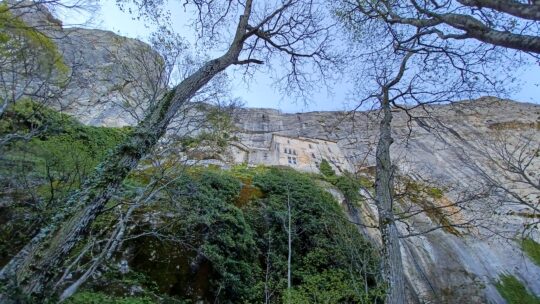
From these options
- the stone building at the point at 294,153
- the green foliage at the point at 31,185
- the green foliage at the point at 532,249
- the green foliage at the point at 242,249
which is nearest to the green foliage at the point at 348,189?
the green foliage at the point at 242,249

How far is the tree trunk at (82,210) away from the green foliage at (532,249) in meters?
16.5

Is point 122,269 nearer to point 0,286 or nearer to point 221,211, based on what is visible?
point 221,211

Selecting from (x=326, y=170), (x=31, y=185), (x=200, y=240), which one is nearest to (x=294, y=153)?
(x=326, y=170)

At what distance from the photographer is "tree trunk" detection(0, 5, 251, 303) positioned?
8.94 ft

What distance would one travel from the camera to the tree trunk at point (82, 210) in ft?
8.94

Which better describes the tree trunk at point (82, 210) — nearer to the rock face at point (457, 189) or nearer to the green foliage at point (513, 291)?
the rock face at point (457, 189)

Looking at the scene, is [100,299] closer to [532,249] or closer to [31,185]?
[31,185]

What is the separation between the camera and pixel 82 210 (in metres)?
3.34

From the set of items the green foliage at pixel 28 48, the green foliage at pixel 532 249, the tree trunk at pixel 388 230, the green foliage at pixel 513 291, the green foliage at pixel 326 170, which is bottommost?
the green foliage at pixel 513 291

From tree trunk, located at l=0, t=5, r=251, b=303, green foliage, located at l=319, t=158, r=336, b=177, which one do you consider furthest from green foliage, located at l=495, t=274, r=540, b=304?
tree trunk, located at l=0, t=5, r=251, b=303

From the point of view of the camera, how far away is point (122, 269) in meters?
6.97

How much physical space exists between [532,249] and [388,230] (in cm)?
1477

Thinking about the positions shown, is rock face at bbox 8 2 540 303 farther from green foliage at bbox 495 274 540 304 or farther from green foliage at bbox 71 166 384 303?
green foliage at bbox 71 166 384 303

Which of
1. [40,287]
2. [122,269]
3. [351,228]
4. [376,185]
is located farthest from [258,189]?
[40,287]
